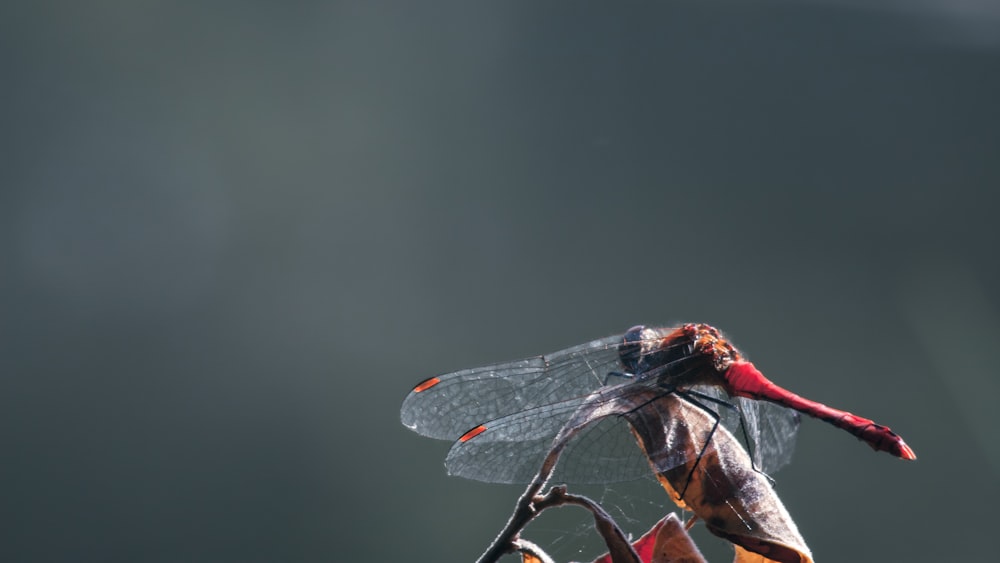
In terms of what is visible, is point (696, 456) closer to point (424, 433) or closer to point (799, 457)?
point (424, 433)

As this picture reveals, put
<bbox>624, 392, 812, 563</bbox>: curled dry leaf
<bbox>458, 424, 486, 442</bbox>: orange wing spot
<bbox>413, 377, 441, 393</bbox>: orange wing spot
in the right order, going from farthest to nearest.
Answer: <bbox>413, 377, 441, 393</bbox>: orange wing spot < <bbox>458, 424, 486, 442</bbox>: orange wing spot < <bbox>624, 392, 812, 563</bbox>: curled dry leaf

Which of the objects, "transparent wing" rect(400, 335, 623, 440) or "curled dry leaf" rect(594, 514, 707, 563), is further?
"transparent wing" rect(400, 335, 623, 440)

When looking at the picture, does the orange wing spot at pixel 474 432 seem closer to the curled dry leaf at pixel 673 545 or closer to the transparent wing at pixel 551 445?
the transparent wing at pixel 551 445

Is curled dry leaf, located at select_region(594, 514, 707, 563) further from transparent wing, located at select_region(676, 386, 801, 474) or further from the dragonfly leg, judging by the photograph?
transparent wing, located at select_region(676, 386, 801, 474)

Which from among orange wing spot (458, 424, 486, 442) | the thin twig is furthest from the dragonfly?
the thin twig

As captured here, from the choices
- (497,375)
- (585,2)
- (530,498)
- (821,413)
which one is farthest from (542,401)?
(585,2)
